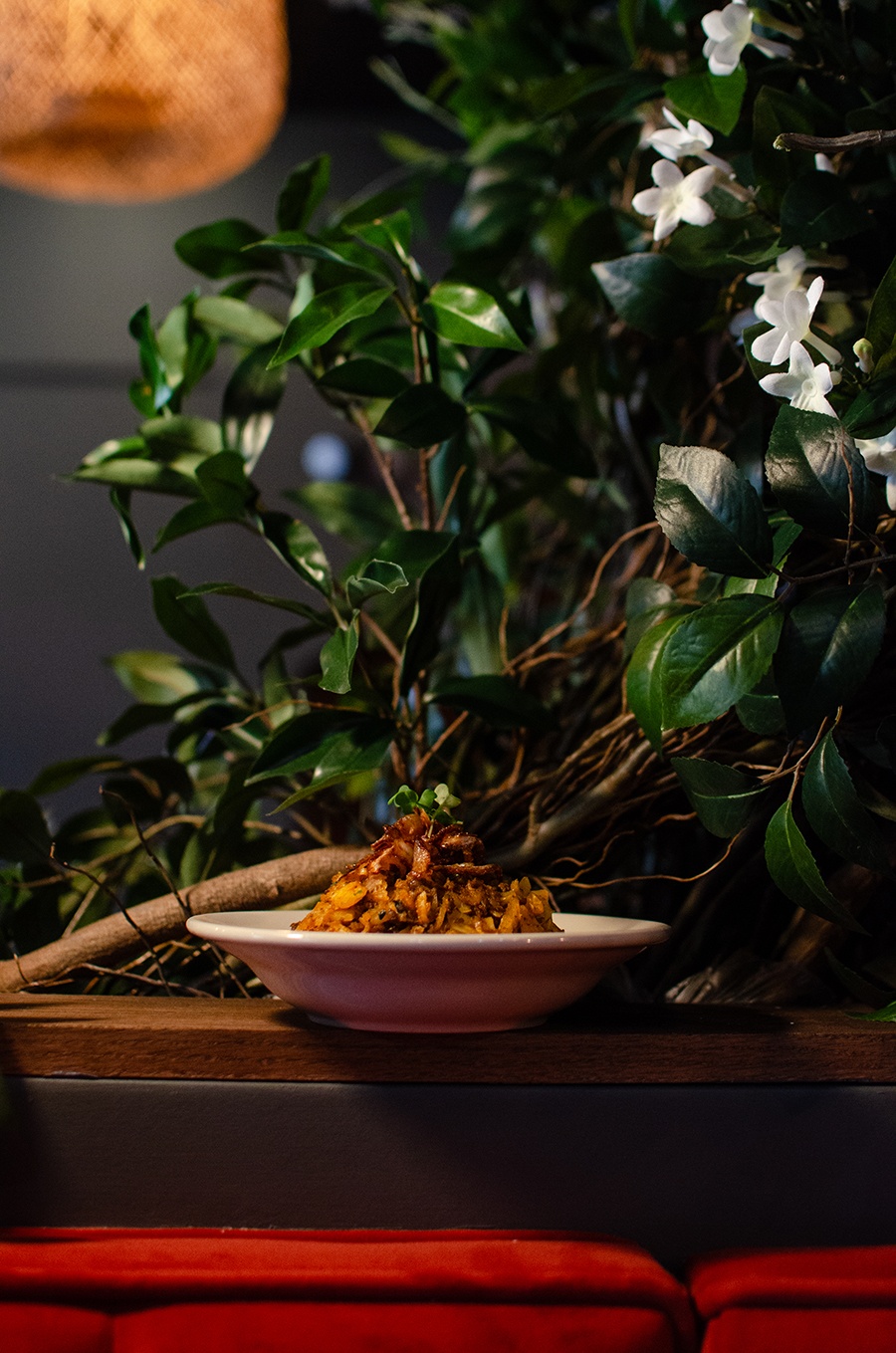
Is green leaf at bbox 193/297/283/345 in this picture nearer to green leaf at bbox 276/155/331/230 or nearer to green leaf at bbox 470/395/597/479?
green leaf at bbox 276/155/331/230

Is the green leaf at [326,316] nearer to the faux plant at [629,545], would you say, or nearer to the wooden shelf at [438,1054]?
the faux plant at [629,545]

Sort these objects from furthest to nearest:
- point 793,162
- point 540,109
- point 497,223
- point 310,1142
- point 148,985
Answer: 1. point 497,223
2. point 540,109
3. point 148,985
4. point 793,162
5. point 310,1142

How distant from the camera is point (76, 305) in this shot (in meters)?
2.54

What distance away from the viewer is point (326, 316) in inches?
27.1

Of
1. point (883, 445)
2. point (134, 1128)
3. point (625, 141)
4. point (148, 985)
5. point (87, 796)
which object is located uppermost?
point (625, 141)

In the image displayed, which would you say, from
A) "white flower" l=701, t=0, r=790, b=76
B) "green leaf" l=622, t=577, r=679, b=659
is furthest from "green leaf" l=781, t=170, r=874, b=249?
"green leaf" l=622, t=577, r=679, b=659

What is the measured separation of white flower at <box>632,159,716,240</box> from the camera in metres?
0.67

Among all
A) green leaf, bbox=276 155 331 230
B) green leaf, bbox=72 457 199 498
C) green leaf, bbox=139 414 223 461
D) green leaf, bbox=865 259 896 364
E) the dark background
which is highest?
green leaf, bbox=276 155 331 230

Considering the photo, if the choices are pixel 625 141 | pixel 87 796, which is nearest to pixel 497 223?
pixel 625 141

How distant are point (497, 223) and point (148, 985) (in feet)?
2.93

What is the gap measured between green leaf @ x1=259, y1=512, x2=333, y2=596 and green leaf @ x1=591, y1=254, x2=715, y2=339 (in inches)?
11.0

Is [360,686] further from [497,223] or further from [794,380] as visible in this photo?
[497,223]

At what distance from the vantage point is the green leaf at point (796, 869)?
0.56 m

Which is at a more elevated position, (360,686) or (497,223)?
(497,223)
